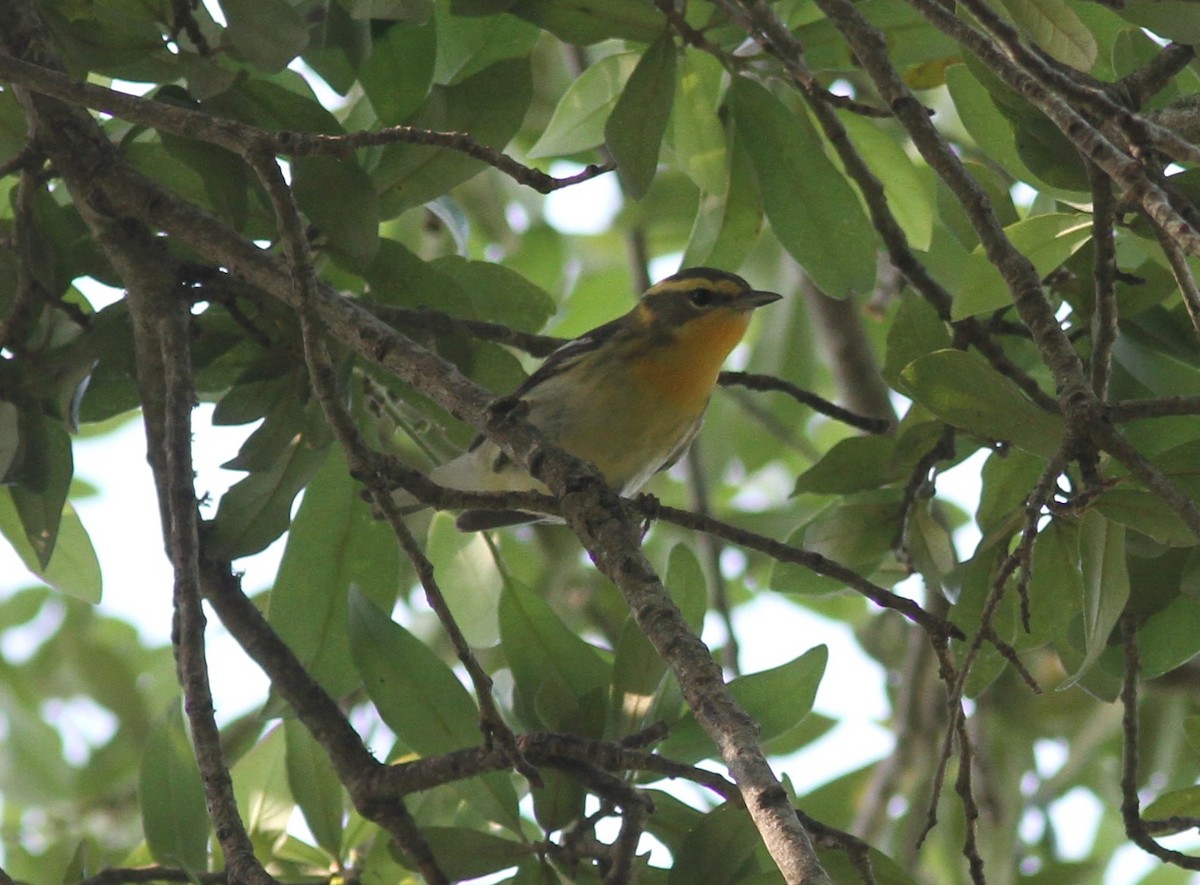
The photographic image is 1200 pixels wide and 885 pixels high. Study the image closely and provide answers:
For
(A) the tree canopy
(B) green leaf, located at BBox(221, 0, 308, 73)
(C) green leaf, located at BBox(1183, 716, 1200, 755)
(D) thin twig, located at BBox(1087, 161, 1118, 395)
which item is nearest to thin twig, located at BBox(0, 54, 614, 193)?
(A) the tree canopy

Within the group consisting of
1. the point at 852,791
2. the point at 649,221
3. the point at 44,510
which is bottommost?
the point at 852,791

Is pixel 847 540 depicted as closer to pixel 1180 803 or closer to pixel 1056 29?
pixel 1180 803

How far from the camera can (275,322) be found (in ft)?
10.1

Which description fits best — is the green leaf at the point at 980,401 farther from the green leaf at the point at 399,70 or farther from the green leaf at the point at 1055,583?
the green leaf at the point at 399,70

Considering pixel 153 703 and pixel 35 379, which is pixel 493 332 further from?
pixel 153 703

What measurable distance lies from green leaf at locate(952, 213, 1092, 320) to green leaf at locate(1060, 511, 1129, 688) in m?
0.57

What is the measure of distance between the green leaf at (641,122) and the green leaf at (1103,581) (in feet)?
4.00

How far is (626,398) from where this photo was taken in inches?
165

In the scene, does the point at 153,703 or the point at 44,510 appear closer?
the point at 44,510

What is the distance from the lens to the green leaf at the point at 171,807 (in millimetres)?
2848

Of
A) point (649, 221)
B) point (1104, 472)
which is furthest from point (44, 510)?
point (649, 221)

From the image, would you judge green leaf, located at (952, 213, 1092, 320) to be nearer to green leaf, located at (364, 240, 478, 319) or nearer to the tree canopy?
the tree canopy

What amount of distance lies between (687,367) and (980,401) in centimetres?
199

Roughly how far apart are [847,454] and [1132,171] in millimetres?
1334
